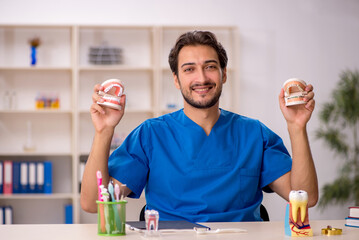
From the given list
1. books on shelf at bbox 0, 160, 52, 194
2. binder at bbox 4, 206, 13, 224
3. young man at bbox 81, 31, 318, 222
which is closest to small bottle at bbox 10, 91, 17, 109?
books on shelf at bbox 0, 160, 52, 194

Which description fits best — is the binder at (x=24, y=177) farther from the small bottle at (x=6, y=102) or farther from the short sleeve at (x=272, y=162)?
the short sleeve at (x=272, y=162)

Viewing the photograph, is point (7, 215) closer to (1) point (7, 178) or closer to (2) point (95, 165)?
(1) point (7, 178)

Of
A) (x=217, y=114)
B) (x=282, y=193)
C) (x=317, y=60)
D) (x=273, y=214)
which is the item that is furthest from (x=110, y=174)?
(x=317, y=60)

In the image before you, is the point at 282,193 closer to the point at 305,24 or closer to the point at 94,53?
the point at 94,53

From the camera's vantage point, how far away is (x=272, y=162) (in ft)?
6.40

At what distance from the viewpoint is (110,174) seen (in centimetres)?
185

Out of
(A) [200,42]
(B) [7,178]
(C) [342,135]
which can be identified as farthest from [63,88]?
(A) [200,42]

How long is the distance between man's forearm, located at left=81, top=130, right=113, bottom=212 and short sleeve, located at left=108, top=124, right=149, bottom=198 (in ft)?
0.27

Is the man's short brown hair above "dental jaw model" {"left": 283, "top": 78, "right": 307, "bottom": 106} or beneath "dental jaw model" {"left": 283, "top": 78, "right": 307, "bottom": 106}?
above

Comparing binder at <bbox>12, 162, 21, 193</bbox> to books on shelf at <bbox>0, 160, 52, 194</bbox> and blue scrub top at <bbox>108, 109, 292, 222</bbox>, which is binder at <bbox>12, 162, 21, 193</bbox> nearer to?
books on shelf at <bbox>0, 160, 52, 194</bbox>

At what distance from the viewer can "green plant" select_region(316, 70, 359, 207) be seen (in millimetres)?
4586

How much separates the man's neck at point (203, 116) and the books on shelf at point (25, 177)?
2772 millimetres

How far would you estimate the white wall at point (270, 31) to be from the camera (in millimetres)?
4703

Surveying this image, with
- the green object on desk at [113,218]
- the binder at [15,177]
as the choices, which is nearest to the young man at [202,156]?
the green object on desk at [113,218]
